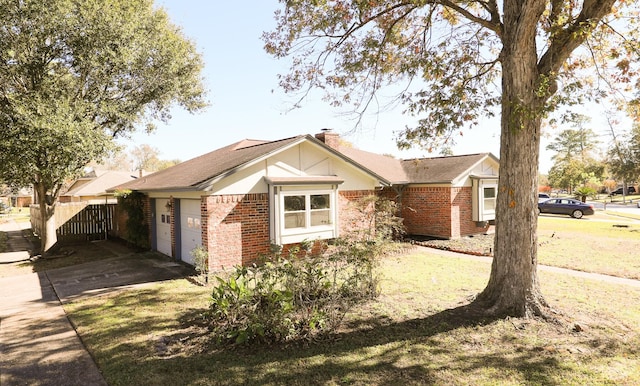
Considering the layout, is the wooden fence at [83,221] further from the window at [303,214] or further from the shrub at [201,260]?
the window at [303,214]

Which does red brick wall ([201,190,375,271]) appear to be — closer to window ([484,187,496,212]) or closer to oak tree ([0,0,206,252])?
oak tree ([0,0,206,252])

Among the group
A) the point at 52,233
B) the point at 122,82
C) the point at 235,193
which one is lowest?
the point at 52,233

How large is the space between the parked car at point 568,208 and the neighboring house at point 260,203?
23948mm

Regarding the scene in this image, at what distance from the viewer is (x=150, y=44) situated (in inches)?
585

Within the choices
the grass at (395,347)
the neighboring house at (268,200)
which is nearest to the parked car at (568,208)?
the neighboring house at (268,200)

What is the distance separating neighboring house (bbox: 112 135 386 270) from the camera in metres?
11.0

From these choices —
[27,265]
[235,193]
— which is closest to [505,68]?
[235,193]

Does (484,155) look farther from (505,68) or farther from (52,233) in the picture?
(52,233)

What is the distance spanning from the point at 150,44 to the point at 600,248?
19.9 meters

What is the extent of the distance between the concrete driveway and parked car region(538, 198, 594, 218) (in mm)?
30265

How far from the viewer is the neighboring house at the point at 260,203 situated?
11.0m

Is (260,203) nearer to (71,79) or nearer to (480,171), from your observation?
(71,79)

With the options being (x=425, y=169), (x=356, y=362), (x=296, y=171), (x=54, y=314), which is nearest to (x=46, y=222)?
(x=54, y=314)

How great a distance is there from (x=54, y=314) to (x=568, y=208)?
1335 inches
